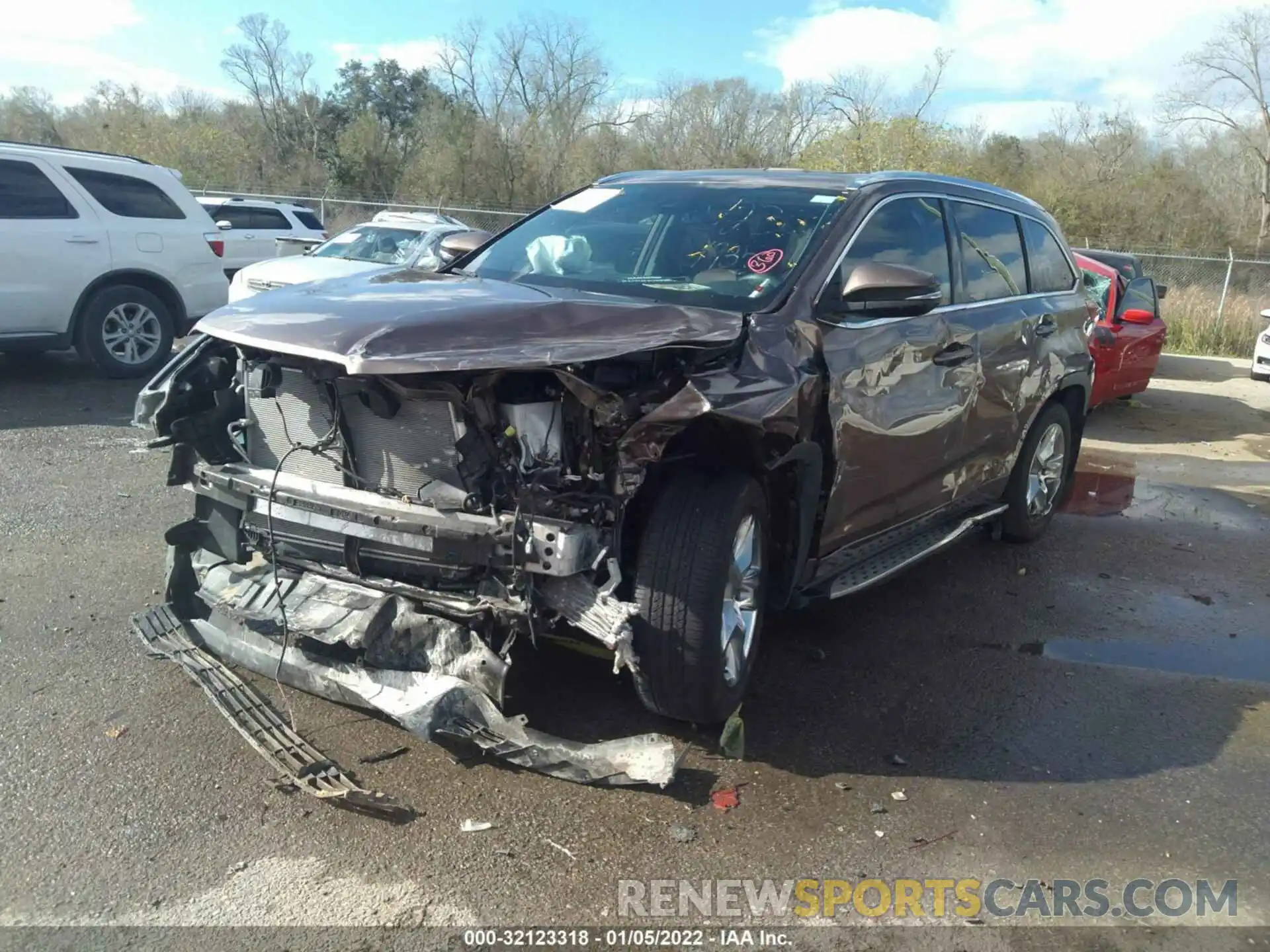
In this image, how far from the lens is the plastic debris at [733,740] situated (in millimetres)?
3516

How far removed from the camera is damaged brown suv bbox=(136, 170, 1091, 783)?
3.19 metres

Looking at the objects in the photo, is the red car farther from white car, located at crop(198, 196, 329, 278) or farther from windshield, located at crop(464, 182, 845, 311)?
white car, located at crop(198, 196, 329, 278)

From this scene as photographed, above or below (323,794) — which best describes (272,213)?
above

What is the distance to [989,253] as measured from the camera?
17.4 feet

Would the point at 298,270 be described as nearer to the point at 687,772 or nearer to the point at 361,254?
the point at 361,254

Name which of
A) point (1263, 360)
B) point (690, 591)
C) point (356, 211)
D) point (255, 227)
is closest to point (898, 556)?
point (690, 591)

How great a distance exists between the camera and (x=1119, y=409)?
1174 cm

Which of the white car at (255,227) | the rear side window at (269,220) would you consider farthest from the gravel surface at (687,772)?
the rear side window at (269,220)

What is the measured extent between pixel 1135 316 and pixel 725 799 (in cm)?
874

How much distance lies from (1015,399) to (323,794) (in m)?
4.00

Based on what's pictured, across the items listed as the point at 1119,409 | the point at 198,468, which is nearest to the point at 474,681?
the point at 198,468

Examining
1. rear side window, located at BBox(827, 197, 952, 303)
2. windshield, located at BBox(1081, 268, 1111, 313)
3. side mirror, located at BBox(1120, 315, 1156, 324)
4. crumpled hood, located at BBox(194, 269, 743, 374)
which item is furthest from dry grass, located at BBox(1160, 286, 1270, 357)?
crumpled hood, located at BBox(194, 269, 743, 374)

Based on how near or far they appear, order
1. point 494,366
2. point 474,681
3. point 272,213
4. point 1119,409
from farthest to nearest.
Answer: point 272,213 → point 1119,409 → point 474,681 → point 494,366

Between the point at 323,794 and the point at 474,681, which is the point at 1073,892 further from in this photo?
the point at 323,794
